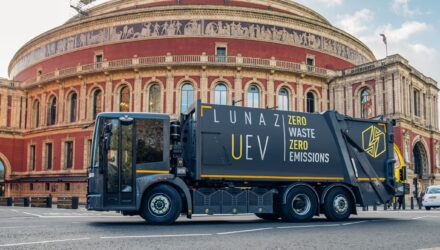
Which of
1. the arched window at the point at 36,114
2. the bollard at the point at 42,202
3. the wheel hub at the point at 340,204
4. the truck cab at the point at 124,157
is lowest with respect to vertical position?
the bollard at the point at 42,202

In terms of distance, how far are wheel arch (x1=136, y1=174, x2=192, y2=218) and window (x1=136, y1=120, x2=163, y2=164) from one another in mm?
476

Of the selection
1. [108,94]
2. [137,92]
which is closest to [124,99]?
[108,94]

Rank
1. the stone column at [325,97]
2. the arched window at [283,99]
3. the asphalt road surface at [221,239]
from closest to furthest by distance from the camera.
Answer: the asphalt road surface at [221,239] → the arched window at [283,99] → the stone column at [325,97]

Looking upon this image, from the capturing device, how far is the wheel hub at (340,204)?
1453 centimetres

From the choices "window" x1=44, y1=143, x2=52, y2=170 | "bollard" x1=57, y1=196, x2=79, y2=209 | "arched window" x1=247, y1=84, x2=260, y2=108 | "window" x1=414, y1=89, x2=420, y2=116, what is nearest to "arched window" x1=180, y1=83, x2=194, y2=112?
"arched window" x1=247, y1=84, x2=260, y2=108

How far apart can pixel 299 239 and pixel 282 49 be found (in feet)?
101

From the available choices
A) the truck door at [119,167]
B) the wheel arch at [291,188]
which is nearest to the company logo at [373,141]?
the wheel arch at [291,188]

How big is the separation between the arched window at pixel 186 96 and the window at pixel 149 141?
78.5 feet

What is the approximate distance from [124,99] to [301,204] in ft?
87.3

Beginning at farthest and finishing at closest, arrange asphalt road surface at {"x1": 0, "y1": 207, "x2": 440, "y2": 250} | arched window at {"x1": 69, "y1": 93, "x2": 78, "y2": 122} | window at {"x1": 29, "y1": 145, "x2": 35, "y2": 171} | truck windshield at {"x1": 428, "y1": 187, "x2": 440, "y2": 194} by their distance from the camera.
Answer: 1. window at {"x1": 29, "y1": 145, "x2": 35, "y2": 171}
2. arched window at {"x1": 69, "y1": 93, "x2": 78, "y2": 122}
3. truck windshield at {"x1": 428, "y1": 187, "x2": 440, "y2": 194}
4. asphalt road surface at {"x1": 0, "y1": 207, "x2": 440, "y2": 250}

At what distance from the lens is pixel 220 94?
37312mm

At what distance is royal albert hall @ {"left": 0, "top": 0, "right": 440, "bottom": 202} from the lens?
1463 inches

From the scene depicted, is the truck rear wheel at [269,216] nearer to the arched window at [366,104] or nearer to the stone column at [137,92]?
the stone column at [137,92]

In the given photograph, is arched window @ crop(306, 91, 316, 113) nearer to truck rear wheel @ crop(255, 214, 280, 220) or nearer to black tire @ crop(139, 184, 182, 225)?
truck rear wheel @ crop(255, 214, 280, 220)
